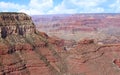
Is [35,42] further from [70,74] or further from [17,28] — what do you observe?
[70,74]

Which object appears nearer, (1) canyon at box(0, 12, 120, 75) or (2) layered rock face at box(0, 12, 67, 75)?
(2) layered rock face at box(0, 12, 67, 75)

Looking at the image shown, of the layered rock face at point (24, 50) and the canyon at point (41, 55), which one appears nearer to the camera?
the layered rock face at point (24, 50)

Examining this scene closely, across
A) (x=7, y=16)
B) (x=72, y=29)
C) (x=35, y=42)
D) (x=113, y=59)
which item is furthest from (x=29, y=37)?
(x=72, y=29)

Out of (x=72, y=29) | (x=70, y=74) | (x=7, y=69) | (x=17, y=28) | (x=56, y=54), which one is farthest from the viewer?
(x=72, y=29)

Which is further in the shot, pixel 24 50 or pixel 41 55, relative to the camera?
pixel 41 55

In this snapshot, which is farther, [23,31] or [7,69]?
[23,31]

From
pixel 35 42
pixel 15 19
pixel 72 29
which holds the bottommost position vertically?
pixel 72 29

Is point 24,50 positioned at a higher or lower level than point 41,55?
higher

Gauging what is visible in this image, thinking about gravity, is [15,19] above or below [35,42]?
above
